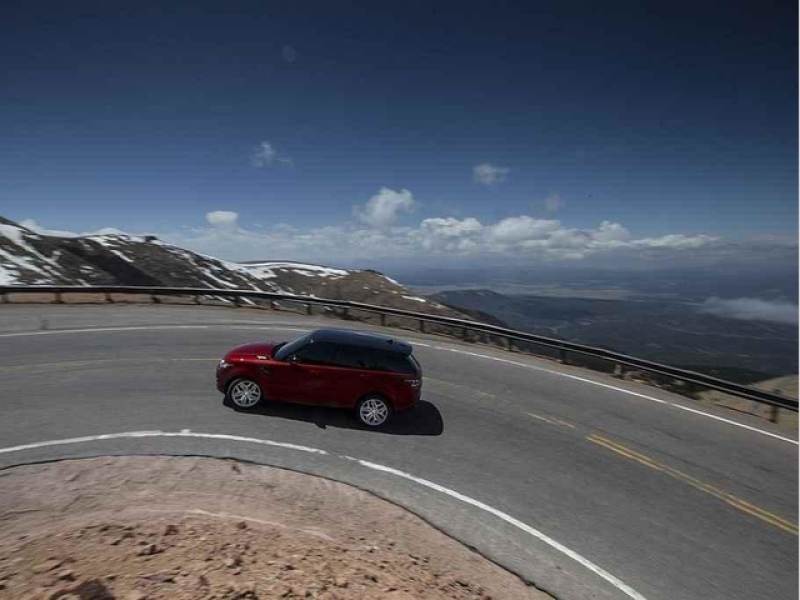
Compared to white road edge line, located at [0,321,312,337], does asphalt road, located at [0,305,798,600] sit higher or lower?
lower

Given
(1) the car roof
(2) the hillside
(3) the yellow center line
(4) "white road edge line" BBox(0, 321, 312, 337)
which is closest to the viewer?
(3) the yellow center line

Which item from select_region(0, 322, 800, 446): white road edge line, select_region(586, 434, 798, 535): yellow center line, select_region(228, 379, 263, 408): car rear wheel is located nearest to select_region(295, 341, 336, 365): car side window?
select_region(228, 379, 263, 408): car rear wheel

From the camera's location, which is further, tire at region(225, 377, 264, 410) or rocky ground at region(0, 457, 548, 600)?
tire at region(225, 377, 264, 410)

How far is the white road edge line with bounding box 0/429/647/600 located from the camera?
6.49 m

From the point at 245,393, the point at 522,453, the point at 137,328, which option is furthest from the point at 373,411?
the point at 137,328

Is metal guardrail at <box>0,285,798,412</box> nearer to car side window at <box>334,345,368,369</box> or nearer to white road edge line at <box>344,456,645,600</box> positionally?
car side window at <box>334,345,368,369</box>

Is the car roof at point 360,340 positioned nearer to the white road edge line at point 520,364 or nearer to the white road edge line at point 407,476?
the white road edge line at point 407,476

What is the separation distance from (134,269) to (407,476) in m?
134

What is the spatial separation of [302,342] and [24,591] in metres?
6.72

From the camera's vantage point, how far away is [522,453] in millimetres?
9602

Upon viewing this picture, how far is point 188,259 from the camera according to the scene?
15712 cm

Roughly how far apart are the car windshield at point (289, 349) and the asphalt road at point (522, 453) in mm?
1330

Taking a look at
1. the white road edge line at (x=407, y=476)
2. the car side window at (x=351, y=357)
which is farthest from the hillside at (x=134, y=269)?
the car side window at (x=351, y=357)

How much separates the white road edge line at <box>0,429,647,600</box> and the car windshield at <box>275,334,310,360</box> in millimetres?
2057
